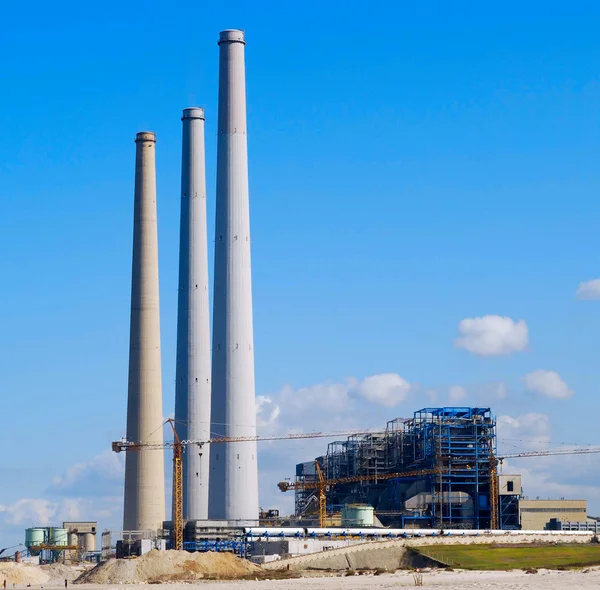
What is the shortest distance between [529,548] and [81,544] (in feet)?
231

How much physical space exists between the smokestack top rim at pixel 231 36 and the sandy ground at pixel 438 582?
5807 cm

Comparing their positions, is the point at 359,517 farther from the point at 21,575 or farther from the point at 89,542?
the point at 21,575

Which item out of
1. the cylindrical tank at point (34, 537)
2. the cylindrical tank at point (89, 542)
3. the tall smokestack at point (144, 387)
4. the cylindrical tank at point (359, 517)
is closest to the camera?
the tall smokestack at point (144, 387)

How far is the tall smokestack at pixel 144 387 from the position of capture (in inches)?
5920

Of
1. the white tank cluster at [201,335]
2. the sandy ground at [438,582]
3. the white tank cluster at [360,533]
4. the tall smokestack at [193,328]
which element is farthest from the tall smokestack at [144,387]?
the sandy ground at [438,582]

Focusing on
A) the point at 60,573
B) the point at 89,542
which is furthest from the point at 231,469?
the point at 89,542

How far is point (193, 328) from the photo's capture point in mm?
161125

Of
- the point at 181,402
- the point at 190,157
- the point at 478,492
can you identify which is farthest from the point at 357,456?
the point at 190,157

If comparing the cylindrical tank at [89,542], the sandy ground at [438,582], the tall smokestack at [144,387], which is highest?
the tall smokestack at [144,387]

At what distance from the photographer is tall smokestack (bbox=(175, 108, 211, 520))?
159 m

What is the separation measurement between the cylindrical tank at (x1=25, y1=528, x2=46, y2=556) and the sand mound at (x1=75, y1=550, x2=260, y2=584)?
56.3 meters

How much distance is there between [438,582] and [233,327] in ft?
137

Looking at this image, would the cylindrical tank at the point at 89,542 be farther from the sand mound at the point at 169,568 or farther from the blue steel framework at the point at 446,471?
the sand mound at the point at 169,568

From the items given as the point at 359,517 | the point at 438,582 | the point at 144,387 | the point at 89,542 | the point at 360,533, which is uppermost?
→ the point at 144,387
